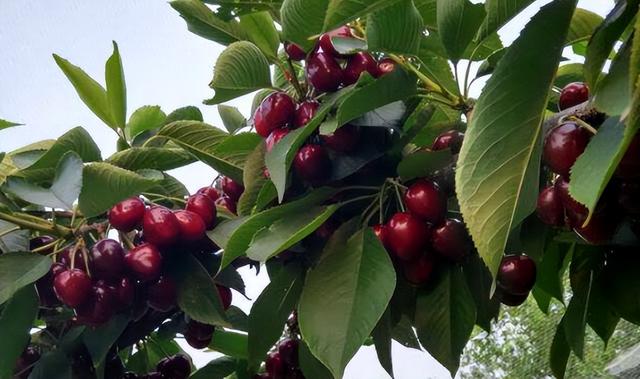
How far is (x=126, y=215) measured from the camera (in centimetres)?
59

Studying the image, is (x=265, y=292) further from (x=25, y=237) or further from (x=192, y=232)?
(x=25, y=237)

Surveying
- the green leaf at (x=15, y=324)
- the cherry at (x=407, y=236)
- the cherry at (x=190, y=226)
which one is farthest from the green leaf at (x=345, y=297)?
the green leaf at (x=15, y=324)

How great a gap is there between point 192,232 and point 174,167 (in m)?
0.11

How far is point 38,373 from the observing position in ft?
2.13

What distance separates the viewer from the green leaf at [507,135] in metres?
0.37

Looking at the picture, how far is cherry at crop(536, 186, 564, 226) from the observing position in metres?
0.44

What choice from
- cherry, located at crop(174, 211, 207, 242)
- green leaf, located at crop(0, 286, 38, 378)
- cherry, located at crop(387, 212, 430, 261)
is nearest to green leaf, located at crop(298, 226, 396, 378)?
cherry, located at crop(387, 212, 430, 261)

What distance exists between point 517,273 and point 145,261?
0.86 feet

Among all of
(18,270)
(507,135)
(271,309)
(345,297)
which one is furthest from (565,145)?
(18,270)

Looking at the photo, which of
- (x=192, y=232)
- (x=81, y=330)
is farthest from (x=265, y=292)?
(x=81, y=330)

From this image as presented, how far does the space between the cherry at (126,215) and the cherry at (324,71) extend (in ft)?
0.56

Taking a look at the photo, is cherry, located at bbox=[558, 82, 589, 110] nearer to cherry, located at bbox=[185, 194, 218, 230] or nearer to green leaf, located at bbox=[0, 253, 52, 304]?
cherry, located at bbox=[185, 194, 218, 230]

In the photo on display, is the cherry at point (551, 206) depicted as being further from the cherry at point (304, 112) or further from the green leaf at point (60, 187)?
the green leaf at point (60, 187)

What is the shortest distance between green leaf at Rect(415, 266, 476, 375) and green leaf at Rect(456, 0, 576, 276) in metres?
0.18
